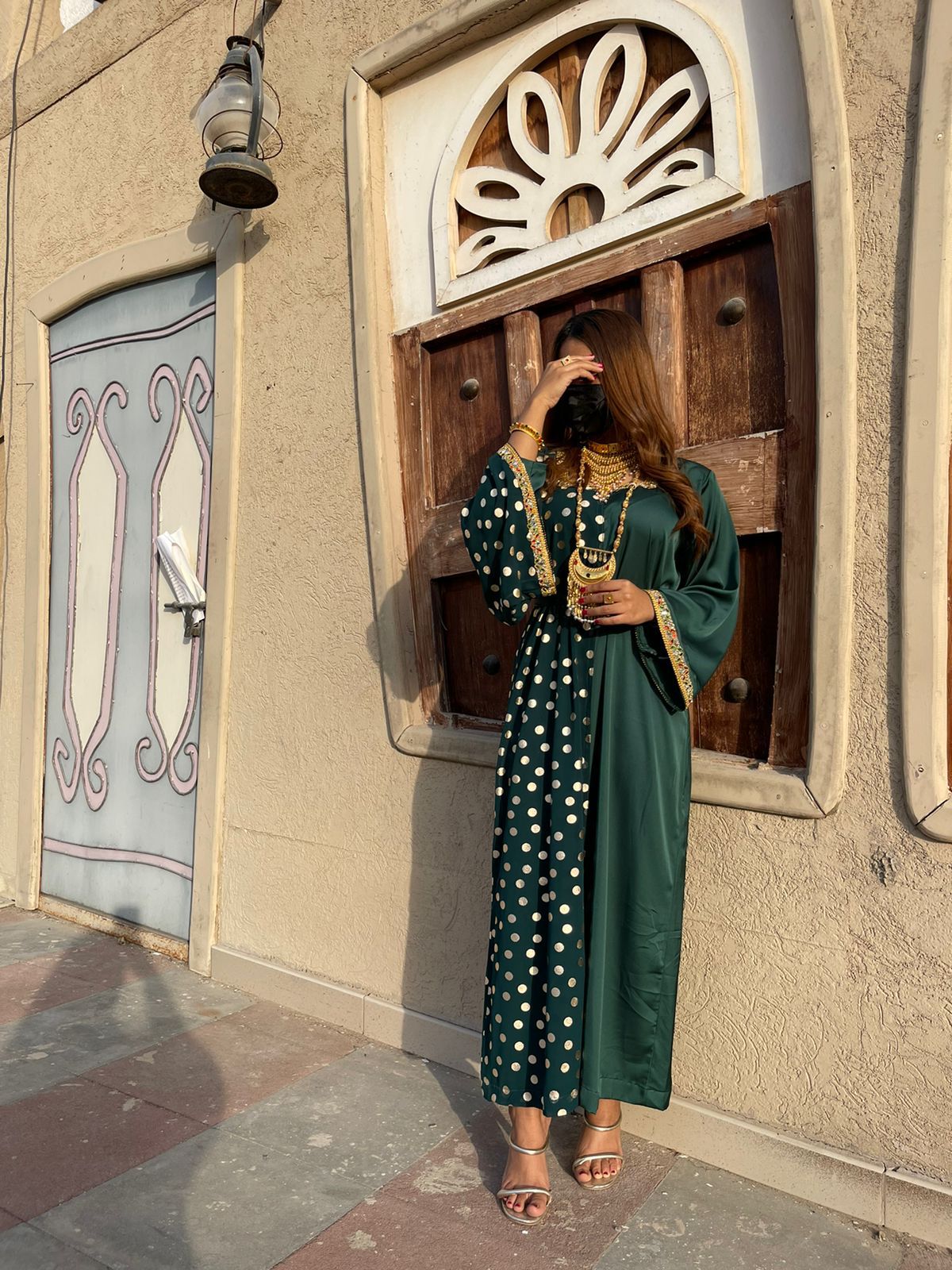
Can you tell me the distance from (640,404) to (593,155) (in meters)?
0.88

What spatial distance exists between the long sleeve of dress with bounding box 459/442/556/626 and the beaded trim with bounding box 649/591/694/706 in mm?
243

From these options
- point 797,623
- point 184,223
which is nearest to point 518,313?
point 797,623

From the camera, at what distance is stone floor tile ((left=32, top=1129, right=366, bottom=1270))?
1.98 metres

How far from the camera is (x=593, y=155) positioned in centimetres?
260

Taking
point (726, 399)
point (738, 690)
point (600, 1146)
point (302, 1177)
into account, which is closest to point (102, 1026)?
point (302, 1177)

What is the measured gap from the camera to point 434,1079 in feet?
9.15

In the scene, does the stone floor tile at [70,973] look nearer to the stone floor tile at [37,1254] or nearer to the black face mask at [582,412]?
the stone floor tile at [37,1254]

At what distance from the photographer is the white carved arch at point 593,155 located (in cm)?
238

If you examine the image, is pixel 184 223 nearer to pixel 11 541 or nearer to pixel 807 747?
pixel 11 541

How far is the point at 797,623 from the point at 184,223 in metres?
2.93

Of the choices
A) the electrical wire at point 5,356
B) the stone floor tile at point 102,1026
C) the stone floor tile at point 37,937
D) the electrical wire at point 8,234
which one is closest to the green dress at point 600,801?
the stone floor tile at point 102,1026

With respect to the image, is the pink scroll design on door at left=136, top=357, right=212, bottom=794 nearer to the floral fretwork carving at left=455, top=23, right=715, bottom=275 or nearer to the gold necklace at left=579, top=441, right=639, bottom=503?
the floral fretwork carving at left=455, top=23, right=715, bottom=275

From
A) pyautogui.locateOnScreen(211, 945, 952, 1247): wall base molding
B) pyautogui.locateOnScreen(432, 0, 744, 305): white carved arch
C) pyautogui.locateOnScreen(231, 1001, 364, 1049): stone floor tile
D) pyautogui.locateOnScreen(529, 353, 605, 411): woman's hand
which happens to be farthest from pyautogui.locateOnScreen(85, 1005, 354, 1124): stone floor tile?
pyautogui.locateOnScreen(432, 0, 744, 305): white carved arch

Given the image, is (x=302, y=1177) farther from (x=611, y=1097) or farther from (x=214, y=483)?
(x=214, y=483)
